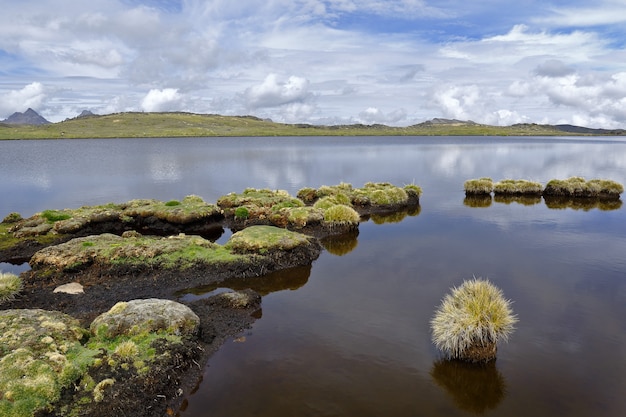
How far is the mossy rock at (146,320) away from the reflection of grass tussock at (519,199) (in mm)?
43751

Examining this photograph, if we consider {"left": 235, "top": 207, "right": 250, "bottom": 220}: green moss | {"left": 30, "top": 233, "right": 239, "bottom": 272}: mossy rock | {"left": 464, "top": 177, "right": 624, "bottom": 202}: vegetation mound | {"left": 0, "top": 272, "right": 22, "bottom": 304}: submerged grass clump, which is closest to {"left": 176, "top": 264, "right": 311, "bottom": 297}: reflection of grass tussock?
{"left": 30, "top": 233, "right": 239, "bottom": 272}: mossy rock

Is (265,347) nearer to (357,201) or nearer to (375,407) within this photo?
(375,407)

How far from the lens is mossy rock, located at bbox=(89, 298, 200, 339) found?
15.4 metres

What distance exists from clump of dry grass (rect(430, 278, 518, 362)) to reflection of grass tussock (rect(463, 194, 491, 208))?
33.3m

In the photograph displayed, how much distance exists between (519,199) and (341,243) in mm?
31268

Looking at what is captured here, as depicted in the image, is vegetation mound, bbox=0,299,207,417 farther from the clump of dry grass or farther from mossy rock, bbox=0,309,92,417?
the clump of dry grass

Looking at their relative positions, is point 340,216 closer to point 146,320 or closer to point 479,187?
point 146,320

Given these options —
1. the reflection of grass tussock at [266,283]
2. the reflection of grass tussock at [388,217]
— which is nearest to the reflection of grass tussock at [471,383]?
the reflection of grass tussock at [266,283]

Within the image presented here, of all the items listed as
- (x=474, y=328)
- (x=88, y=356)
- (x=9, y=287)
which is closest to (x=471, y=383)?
(x=474, y=328)

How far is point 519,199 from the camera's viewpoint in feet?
168

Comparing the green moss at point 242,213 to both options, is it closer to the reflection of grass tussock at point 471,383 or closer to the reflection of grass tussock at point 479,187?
the reflection of grass tussock at point 471,383

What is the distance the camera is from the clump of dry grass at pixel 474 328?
14.9 m

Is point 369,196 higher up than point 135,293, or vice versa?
point 369,196

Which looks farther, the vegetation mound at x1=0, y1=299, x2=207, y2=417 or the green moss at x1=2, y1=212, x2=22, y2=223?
the green moss at x1=2, y1=212, x2=22, y2=223
